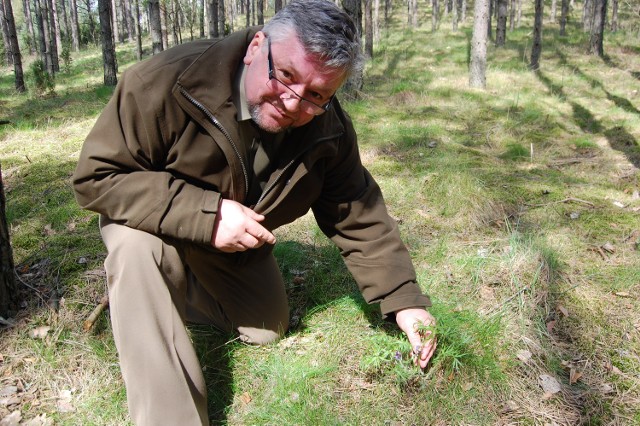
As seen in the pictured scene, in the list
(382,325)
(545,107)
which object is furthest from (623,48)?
(382,325)

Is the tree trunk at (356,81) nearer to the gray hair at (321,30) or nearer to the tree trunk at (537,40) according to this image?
the gray hair at (321,30)

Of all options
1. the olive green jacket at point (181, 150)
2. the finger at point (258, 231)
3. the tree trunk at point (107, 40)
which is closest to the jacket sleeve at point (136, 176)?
the olive green jacket at point (181, 150)

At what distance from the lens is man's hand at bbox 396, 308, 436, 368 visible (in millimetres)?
2107

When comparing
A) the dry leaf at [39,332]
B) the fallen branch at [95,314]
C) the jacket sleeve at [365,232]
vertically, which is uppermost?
the jacket sleeve at [365,232]

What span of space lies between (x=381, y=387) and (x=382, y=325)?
17.4 inches

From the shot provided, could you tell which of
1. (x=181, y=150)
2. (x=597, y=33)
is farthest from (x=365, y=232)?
(x=597, y=33)

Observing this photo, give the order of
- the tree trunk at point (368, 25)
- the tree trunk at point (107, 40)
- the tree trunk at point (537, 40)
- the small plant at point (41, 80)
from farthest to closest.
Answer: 1. the tree trunk at point (368, 25)
2. the tree trunk at point (537, 40)
3. the small plant at point (41, 80)
4. the tree trunk at point (107, 40)

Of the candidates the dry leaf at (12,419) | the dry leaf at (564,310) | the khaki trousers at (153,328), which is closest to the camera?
the khaki trousers at (153,328)

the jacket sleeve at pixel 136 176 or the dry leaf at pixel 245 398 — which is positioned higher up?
the jacket sleeve at pixel 136 176

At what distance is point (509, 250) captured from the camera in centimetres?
311

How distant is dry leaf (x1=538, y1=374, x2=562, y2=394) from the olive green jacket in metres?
0.74

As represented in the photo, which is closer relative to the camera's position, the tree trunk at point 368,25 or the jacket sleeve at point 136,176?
the jacket sleeve at point 136,176

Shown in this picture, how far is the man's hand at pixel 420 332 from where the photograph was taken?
211 cm

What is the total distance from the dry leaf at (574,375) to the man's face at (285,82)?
1819mm
